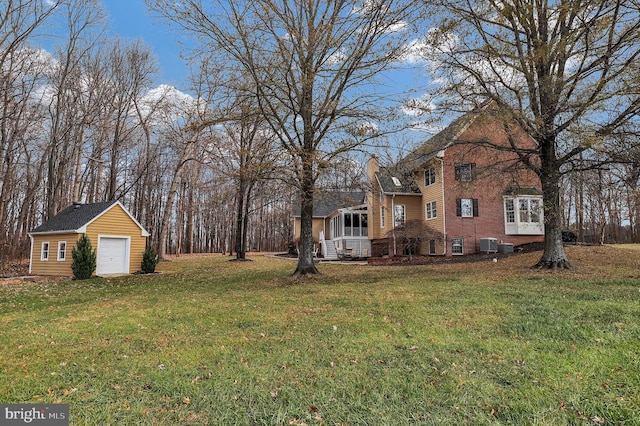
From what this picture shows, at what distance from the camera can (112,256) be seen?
17.9 m

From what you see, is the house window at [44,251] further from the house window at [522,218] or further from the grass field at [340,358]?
the house window at [522,218]

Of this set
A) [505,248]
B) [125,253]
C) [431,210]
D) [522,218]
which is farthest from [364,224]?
[125,253]

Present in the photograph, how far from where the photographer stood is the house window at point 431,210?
2194 cm

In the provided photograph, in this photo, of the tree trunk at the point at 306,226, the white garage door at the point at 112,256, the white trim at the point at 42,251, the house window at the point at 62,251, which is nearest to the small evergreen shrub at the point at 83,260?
the white garage door at the point at 112,256

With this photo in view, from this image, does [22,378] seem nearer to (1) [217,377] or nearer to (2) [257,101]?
(1) [217,377]

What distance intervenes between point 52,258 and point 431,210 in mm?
20077

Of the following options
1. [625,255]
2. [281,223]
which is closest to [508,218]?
[625,255]

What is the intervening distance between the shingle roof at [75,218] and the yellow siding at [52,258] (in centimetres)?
35

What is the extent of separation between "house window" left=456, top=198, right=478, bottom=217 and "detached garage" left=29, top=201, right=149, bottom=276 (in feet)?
55.6

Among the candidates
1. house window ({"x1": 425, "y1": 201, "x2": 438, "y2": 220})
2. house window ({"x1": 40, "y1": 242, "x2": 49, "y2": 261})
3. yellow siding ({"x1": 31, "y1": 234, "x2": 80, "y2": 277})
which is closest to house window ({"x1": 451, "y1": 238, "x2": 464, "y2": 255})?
house window ({"x1": 425, "y1": 201, "x2": 438, "y2": 220})

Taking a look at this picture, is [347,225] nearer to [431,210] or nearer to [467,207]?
[431,210]

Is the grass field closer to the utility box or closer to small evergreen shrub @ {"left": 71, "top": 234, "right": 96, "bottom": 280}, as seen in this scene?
small evergreen shrub @ {"left": 71, "top": 234, "right": 96, "bottom": 280}

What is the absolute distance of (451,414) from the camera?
10.1ft

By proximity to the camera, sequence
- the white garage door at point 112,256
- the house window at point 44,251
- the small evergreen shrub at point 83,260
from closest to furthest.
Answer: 1. the small evergreen shrub at point 83,260
2. the white garage door at point 112,256
3. the house window at point 44,251
